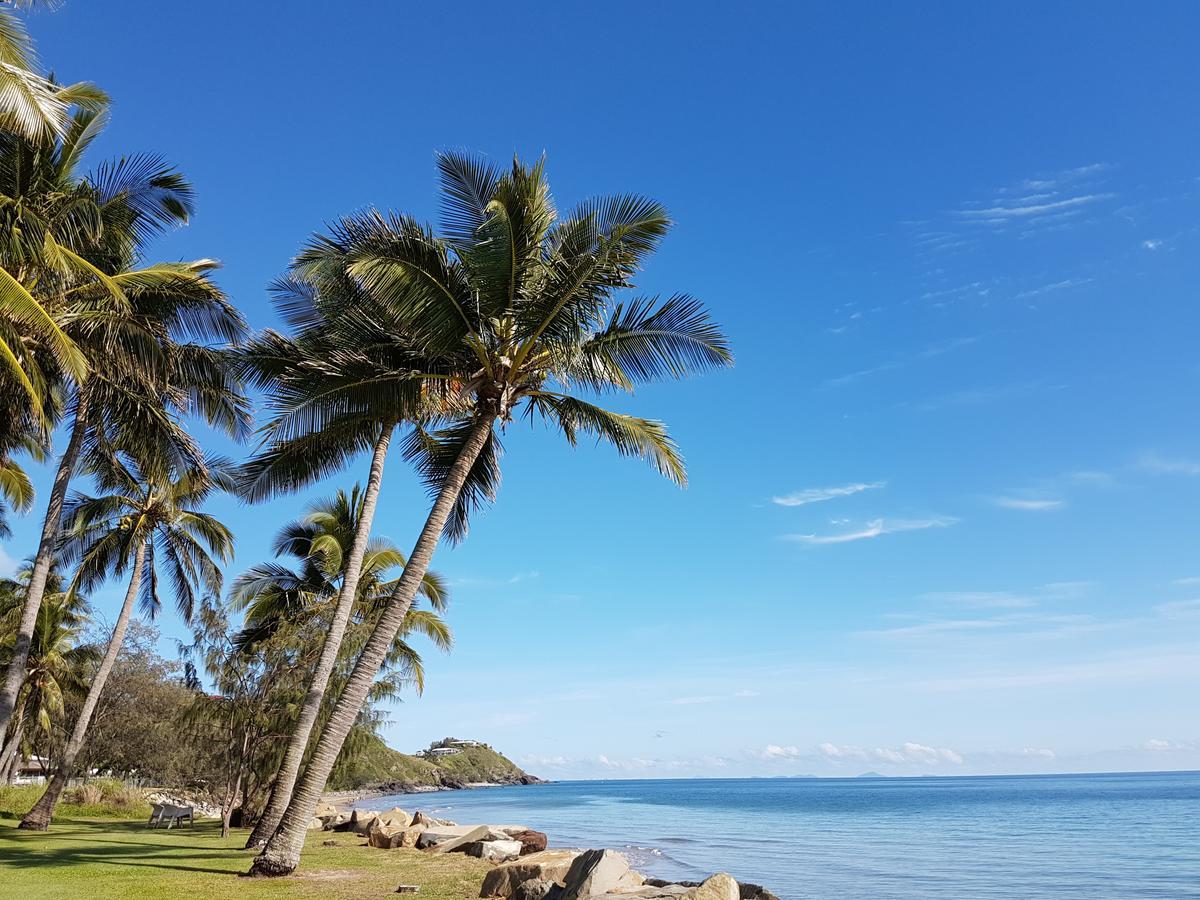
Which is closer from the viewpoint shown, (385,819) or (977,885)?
(977,885)

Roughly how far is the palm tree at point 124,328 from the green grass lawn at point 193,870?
3.29 metres

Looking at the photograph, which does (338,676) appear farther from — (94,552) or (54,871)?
(54,871)

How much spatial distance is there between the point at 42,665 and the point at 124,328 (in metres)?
22.1

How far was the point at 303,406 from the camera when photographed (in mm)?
13773

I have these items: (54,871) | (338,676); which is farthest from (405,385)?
(338,676)

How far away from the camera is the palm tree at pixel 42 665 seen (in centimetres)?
3056

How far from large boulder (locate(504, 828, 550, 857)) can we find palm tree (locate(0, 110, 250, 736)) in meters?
9.88

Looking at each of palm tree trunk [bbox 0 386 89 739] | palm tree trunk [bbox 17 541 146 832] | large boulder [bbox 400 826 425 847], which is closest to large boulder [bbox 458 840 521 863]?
large boulder [bbox 400 826 425 847]

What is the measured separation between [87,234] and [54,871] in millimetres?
10652

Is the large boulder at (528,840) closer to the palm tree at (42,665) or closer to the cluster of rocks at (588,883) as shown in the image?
the cluster of rocks at (588,883)

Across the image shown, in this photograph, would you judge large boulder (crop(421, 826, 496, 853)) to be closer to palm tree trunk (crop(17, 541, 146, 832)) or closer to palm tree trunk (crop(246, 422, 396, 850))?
palm tree trunk (crop(246, 422, 396, 850))

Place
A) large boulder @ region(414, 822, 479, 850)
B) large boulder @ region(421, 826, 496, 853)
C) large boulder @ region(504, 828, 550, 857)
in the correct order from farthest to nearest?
large boulder @ region(414, 822, 479, 850), large boulder @ region(421, 826, 496, 853), large boulder @ region(504, 828, 550, 857)

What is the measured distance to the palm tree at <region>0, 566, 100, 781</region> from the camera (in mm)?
30562

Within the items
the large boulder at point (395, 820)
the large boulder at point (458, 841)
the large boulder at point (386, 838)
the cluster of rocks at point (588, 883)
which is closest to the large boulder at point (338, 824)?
the large boulder at point (395, 820)
